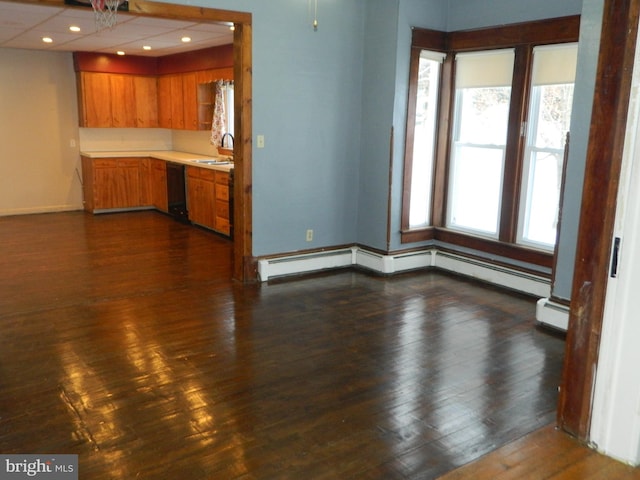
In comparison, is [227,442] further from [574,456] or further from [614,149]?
[614,149]

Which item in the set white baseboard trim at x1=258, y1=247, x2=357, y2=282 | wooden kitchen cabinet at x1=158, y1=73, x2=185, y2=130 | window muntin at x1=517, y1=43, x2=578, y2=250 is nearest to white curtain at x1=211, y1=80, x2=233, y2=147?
wooden kitchen cabinet at x1=158, y1=73, x2=185, y2=130

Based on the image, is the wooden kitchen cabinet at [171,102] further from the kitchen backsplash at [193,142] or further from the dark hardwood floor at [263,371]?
the dark hardwood floor at [263,371]

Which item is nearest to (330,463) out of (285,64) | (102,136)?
(285,64)

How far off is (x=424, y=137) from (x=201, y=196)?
3206 millimetres

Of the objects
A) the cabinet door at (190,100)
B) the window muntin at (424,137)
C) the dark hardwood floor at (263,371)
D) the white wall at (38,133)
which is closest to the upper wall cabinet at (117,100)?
the white wall at (38,133)

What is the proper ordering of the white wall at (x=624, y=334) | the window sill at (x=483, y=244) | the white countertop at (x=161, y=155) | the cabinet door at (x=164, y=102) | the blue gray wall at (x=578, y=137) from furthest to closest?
the cabinet door at (x=164, y=102)
the white countertop at (x=161, y=155)
the window sill at (x=483, y=244)
the blue gray wall at (x=578, y=137)
the white wall at (x=624, y=334)

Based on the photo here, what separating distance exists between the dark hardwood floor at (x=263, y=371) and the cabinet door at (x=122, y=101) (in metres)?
3.71

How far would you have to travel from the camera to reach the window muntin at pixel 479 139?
520 centimetres

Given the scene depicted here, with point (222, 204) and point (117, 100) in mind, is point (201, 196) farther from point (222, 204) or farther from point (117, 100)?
point (117, 100)

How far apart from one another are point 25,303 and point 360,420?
302 cm

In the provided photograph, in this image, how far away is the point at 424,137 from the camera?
5641mm

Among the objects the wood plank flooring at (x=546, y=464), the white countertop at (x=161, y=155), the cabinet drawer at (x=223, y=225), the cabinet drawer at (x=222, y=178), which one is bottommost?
the wood plank flooring at (x=546, y=464)

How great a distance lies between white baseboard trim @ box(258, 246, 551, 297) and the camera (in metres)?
5.05

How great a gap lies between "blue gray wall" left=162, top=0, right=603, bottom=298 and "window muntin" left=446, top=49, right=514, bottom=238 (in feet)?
1.29
